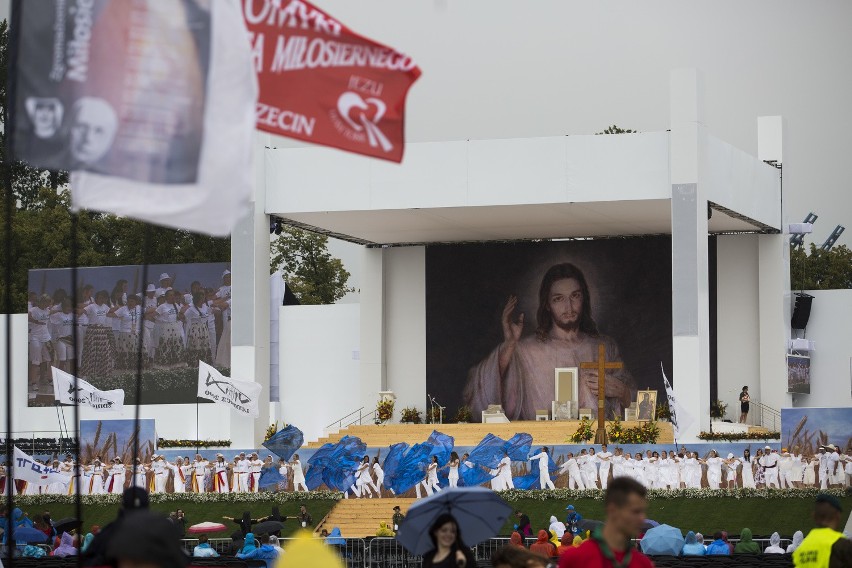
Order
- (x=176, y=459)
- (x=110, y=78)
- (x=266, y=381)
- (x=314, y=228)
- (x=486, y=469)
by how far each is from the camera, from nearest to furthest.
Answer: (x=110, y=78) → (x=486, y=469) → (x=176, y=459) → (x=266, y=381) → (x=314, y=228)

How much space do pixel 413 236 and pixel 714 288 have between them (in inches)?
354

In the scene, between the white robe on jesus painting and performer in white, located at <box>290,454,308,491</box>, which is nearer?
performer in white, located at <box>290,454,308,491</box>

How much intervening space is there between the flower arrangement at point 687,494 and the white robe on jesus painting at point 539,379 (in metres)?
11.2

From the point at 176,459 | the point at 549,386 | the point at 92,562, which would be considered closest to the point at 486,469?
the point at 176,459

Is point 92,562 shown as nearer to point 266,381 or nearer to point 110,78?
point 110,78

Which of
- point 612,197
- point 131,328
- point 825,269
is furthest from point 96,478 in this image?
point 825,269

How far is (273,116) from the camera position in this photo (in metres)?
7.57

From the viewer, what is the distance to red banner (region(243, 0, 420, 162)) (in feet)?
24.8

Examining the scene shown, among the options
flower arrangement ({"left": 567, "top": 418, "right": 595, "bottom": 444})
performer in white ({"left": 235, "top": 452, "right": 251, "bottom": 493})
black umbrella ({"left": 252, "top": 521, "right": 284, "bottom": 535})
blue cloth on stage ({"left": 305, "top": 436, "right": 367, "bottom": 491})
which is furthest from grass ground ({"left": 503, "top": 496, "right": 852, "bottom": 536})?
performer in white ({"left": 235, "top": 452, "right": 251, "bottom": 493})

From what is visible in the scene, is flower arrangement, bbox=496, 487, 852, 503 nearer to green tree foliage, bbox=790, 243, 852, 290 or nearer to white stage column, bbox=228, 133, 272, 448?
white stage column, bbox=228, 133, 272, 448

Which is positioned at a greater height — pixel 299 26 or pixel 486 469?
pixel 299 26

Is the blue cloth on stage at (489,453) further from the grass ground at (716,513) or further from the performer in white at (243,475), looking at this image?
the performer in white at (243,475)

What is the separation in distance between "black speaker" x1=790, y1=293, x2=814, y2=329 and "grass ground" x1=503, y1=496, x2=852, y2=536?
1189 cm

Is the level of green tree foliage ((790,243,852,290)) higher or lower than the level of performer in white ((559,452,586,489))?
higher
